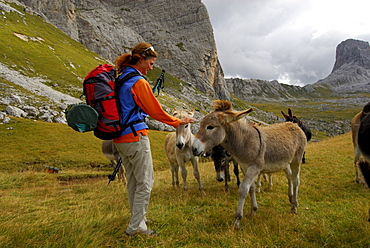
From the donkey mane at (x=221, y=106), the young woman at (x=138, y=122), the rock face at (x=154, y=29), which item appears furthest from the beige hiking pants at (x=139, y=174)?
the rock face at (x=154, y=29)

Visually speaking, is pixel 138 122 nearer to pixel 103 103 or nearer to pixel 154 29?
pixel 103 103

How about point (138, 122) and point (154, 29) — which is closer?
point (138, 122)

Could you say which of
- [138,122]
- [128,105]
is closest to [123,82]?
[128,105]

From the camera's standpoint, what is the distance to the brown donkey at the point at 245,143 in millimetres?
5090

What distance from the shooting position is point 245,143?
18.0 ft

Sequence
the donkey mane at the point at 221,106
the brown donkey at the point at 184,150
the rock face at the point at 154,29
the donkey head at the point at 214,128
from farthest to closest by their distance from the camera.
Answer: the rock face at the point at 154,29, the brown donkey at the point at 184,150, the donkey mane at the point at 221,106, the donkey head at the point at 214,128

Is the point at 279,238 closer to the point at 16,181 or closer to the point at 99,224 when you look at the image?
the point at 99,224

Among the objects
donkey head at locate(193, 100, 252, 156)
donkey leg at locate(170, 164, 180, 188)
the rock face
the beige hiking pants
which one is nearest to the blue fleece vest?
the beige hiking pants

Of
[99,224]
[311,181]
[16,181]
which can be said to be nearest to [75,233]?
[99,224]

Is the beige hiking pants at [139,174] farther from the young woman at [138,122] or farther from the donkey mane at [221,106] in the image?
the donkey mane at [221,106]

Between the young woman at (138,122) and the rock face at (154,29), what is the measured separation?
6008 inches

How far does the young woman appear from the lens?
13.8 ft

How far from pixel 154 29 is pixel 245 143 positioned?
639 ft

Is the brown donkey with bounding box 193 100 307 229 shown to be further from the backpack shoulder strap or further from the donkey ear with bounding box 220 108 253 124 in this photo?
the backpack shoulder strap
